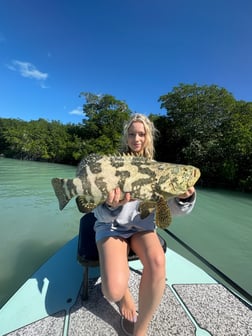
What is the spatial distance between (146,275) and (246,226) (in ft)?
21.7

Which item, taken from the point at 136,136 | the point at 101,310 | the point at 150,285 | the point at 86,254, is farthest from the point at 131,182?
the point at 101,310

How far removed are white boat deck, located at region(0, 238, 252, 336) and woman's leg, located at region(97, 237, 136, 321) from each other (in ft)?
0.52

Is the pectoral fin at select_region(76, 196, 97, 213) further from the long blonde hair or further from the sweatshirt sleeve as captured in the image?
the long blonde hair

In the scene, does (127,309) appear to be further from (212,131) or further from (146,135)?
(212,131)

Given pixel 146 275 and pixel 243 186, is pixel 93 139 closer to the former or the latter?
pixel 243 186

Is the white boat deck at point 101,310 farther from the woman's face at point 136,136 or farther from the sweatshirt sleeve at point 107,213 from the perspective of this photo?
the woman's face at point 136,136

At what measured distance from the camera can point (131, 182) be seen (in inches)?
→ 68.9

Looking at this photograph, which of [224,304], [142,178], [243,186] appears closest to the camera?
[142,178]

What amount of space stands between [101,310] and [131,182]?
1.32 m

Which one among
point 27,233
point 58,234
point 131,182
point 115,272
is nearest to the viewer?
point 131,182

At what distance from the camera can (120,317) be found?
205cm

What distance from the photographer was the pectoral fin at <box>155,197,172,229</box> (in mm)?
1779

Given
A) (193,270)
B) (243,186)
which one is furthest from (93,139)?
(193,270)

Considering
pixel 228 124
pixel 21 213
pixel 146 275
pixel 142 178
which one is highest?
pixel 228 124
